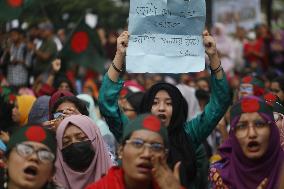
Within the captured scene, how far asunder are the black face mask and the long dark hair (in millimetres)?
523

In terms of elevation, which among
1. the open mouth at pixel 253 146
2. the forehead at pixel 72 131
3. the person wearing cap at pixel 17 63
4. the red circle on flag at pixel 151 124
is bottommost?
the open mouth at pixel 253 146

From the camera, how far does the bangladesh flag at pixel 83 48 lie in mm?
13633

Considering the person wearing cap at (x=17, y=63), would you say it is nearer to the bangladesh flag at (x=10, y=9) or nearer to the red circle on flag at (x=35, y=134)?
the bangladesh flag at (x=10, y=9)

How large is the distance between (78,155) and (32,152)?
1.06m

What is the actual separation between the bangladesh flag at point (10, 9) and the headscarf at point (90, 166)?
531 cm

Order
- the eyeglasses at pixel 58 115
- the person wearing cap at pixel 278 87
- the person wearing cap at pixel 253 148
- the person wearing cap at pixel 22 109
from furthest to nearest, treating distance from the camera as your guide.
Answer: the person wearing cap at pixel 278 87 < the person wearing cap at pixel 22 109 < the eyeglasses at pixel 58 115 < the person wearing cap at pixel 253 148

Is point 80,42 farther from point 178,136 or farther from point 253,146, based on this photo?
point 253,146

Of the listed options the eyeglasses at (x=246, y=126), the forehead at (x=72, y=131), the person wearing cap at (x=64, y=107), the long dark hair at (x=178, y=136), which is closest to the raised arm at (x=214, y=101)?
the long dark hair at (x=178, y=136)

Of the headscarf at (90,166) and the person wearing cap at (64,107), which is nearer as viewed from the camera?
the headscarf at (90,166)

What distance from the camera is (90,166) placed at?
6508 mm

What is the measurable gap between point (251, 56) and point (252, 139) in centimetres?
1223

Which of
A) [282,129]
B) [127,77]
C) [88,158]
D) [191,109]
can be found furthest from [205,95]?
[127,77]

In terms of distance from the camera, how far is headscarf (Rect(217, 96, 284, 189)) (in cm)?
595

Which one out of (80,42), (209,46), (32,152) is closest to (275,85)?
(80,42)
